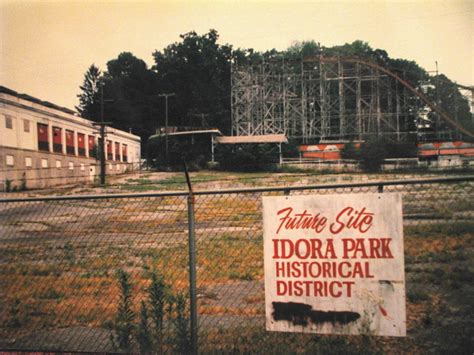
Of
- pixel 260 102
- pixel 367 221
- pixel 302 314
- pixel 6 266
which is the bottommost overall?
pixel 6 266

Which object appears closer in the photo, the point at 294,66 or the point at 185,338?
the point at 185,338

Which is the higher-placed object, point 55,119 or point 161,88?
point 161,88

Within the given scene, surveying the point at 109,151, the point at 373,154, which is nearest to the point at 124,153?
the point at 109,151

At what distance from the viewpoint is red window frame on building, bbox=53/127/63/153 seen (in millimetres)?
32844

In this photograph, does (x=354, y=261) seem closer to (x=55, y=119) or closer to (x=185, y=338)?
(x=185, y=338)

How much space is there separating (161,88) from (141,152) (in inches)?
416

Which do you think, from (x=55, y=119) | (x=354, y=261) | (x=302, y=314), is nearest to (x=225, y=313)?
(x=302, y=314)

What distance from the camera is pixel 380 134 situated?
40.7 m

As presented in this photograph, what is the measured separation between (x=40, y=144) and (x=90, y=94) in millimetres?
53016

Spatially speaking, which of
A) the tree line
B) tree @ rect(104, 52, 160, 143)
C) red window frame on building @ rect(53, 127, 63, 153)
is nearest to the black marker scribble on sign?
red window frame on building @ rect(53, 127, 63, 153)

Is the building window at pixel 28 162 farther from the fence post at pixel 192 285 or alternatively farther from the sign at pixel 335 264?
the sign at pixel 335 264

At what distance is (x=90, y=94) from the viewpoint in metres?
80.1

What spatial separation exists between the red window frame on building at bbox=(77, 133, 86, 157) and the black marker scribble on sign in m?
37.0

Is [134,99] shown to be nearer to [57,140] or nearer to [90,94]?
[90,94]
